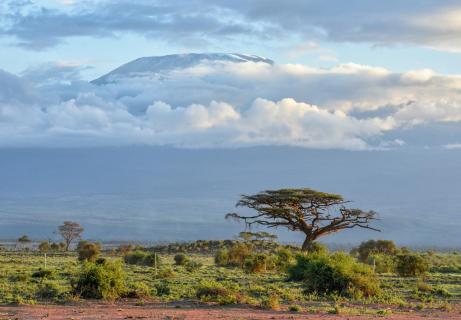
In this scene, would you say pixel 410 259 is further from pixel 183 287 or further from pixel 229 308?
pixel 229 308

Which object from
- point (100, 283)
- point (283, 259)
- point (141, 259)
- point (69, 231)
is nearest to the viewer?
point (100, 283)

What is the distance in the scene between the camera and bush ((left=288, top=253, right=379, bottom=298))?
31.6 m

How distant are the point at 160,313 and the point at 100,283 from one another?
5588mm

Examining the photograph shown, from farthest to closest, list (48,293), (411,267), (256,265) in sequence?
(256,265)
(411,267)
(48,293)

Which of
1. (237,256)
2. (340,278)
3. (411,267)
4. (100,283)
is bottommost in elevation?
(100,283)

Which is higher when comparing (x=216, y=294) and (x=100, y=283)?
(x=100, y=283)

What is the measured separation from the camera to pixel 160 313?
25109 mm

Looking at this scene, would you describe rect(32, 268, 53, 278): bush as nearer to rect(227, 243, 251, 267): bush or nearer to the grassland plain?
the grassland plain

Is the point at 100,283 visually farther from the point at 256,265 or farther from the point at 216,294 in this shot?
the point at 256,265

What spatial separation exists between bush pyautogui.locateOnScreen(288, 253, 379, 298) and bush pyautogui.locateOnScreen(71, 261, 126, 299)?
8.07 metres

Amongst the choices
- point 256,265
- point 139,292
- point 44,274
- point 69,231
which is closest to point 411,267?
point 256,265

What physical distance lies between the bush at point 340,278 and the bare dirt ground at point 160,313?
5.05 metres

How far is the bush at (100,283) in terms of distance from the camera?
98.0ft

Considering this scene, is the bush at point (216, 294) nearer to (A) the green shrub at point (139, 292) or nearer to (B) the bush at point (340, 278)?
(A) the green shrub at point (139, 292)
